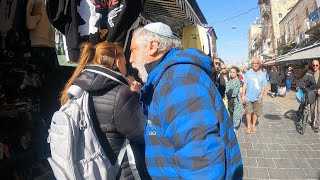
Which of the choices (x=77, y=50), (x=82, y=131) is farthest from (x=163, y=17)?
(x=82, y=131)

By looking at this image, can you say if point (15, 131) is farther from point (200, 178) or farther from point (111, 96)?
point (200, 178)

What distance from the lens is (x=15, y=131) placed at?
9.48ft

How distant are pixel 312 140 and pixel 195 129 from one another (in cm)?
589

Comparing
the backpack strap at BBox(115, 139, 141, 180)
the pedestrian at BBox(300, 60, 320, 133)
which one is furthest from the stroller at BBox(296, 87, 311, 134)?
the backpack strap at BBox(115, 139, 141, 180)

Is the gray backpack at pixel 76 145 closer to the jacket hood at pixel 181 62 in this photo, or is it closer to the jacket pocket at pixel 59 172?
the jacket pocket at pixel 59 172

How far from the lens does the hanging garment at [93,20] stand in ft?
7.20

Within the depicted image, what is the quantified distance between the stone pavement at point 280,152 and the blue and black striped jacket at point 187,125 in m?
3.11

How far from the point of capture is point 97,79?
1801 mm

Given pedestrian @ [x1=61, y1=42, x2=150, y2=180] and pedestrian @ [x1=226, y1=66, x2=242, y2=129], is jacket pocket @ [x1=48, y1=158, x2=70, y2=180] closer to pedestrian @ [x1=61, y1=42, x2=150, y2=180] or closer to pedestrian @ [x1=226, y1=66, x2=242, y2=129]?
pedestrian @ [x1=61, y1=42, x2=150, y2=180]

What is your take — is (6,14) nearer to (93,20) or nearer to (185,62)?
(93,20)

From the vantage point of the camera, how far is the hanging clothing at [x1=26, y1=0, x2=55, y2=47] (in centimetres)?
261

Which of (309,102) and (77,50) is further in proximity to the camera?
(309,102)

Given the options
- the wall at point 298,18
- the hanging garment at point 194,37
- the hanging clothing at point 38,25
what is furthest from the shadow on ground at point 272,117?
the wall at point 298,18

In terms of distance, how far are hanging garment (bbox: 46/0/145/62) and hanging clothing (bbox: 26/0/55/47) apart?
0.54m
